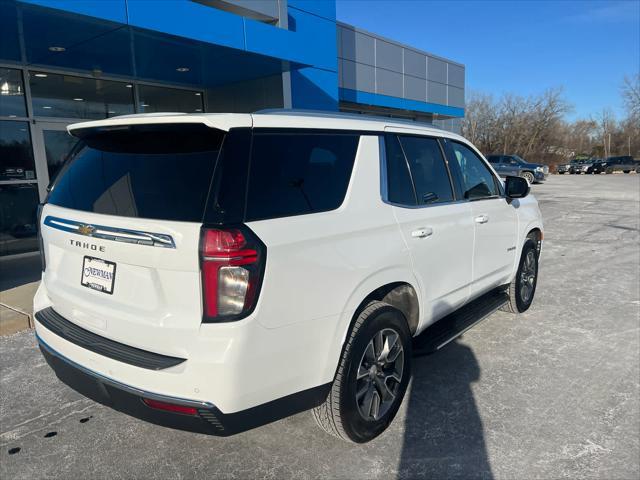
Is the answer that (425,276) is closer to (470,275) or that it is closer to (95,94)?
(470,275)

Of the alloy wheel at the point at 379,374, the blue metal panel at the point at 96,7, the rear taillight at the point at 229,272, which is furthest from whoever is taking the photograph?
the blue metal panel at the point at 96,7

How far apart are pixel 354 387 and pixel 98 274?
1.52 meters

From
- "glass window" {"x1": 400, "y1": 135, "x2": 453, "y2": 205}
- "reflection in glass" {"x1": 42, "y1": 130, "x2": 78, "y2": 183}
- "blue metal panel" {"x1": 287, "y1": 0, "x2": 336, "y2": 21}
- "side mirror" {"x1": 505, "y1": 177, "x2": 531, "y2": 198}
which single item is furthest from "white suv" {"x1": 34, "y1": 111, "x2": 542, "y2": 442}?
"blue metal panel" {"x1": 287, "y1": 0, "x2": 336, "y2": 21}

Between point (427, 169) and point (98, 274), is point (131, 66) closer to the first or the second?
point (427, 169)

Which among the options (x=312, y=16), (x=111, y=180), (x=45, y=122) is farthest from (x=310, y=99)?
(x=111, y=180)

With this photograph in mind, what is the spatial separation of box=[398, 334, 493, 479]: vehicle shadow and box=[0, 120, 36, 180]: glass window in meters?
8.29

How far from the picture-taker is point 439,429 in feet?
9.96

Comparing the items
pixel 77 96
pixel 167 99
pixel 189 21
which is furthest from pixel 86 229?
pixel 167 99

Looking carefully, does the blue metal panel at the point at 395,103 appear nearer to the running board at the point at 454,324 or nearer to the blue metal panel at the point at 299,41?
the blue metal panel at the point at 299,41

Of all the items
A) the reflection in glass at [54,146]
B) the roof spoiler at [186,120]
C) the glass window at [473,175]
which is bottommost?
the glass window at [473,175]

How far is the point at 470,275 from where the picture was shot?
395cm

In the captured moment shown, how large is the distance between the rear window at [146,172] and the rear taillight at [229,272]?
162mm

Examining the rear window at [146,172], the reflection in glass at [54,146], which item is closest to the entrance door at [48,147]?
the reflection in glass at [54,146]

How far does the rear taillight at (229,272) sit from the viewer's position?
2.05 meters
